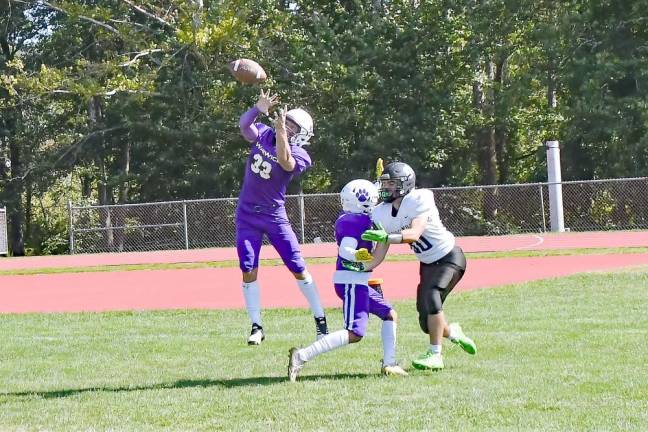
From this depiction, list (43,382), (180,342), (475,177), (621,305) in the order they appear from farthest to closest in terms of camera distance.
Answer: (475,177)
(621,305)
(180,342)
(43,382)

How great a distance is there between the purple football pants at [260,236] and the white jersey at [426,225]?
2.18m

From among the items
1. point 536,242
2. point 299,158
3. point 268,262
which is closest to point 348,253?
point 299,158

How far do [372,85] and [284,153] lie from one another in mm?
26508

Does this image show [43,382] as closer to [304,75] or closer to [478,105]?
[304,75]

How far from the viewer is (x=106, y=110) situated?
40406 millimetres

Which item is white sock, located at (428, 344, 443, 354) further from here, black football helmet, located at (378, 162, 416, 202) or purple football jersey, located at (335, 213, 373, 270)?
black football helmet, located at (378, 162, 416, 202)

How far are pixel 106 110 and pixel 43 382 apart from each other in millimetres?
32415

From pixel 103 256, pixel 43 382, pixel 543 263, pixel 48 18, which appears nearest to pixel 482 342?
pixel 43 382

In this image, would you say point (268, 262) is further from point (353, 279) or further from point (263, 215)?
point (353, 279)

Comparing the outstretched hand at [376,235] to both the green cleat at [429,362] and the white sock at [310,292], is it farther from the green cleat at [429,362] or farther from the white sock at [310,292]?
the white sock at [310,292]

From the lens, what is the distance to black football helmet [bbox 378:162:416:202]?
846 cm

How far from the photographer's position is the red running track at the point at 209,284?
16328 millimetres

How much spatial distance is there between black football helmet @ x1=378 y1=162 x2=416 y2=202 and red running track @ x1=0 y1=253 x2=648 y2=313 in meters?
6.69

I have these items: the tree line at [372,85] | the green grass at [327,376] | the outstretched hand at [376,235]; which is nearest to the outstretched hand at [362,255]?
the outstretched hand at [376,235]
